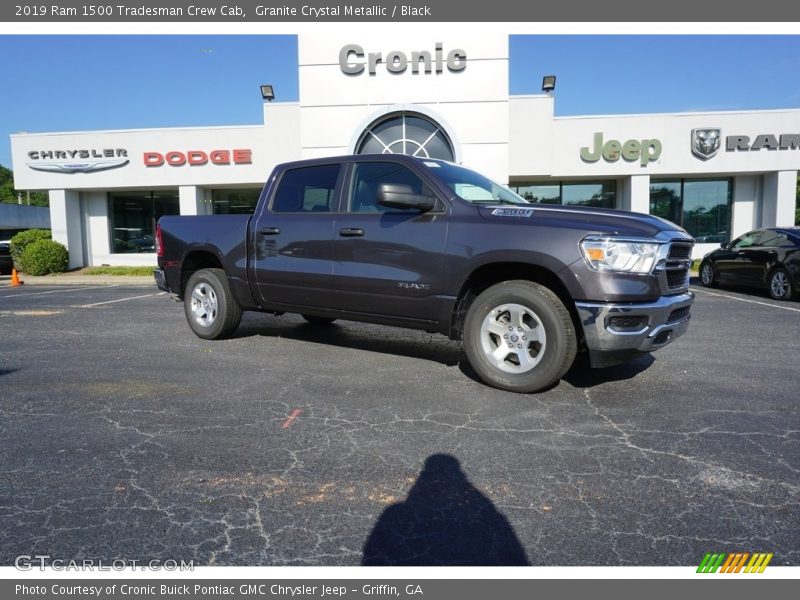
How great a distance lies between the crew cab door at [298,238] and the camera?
562 cm

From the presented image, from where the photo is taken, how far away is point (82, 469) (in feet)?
10.4

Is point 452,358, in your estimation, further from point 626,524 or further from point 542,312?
point 626,524

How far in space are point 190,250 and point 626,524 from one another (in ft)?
18.7

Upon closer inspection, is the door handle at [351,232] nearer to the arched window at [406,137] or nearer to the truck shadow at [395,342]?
the truck shadow at [395,342]

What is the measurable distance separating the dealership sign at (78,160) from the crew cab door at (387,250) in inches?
793

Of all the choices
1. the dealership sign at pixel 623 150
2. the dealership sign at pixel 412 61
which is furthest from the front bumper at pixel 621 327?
the dealership sign at pixel 623 150

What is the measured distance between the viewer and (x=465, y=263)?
471cm

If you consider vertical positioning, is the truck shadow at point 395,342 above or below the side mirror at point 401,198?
below

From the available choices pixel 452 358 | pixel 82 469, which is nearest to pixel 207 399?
pixel 82 469

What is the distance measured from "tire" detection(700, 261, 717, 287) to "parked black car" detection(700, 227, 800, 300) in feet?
0.08

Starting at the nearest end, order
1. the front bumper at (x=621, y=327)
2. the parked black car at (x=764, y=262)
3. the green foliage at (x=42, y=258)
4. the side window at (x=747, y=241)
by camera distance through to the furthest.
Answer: the front bumper at (x=621, y=327), the parked black car at (x=764, y=262), the side window at (x=747, y=241), the green foliage at (x=42, y=258)

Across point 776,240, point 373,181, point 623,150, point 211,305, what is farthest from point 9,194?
point 776,240

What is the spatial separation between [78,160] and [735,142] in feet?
81.1

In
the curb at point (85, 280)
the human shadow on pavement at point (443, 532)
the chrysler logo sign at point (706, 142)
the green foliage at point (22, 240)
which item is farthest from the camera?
the green foliage at point (22, 240)
